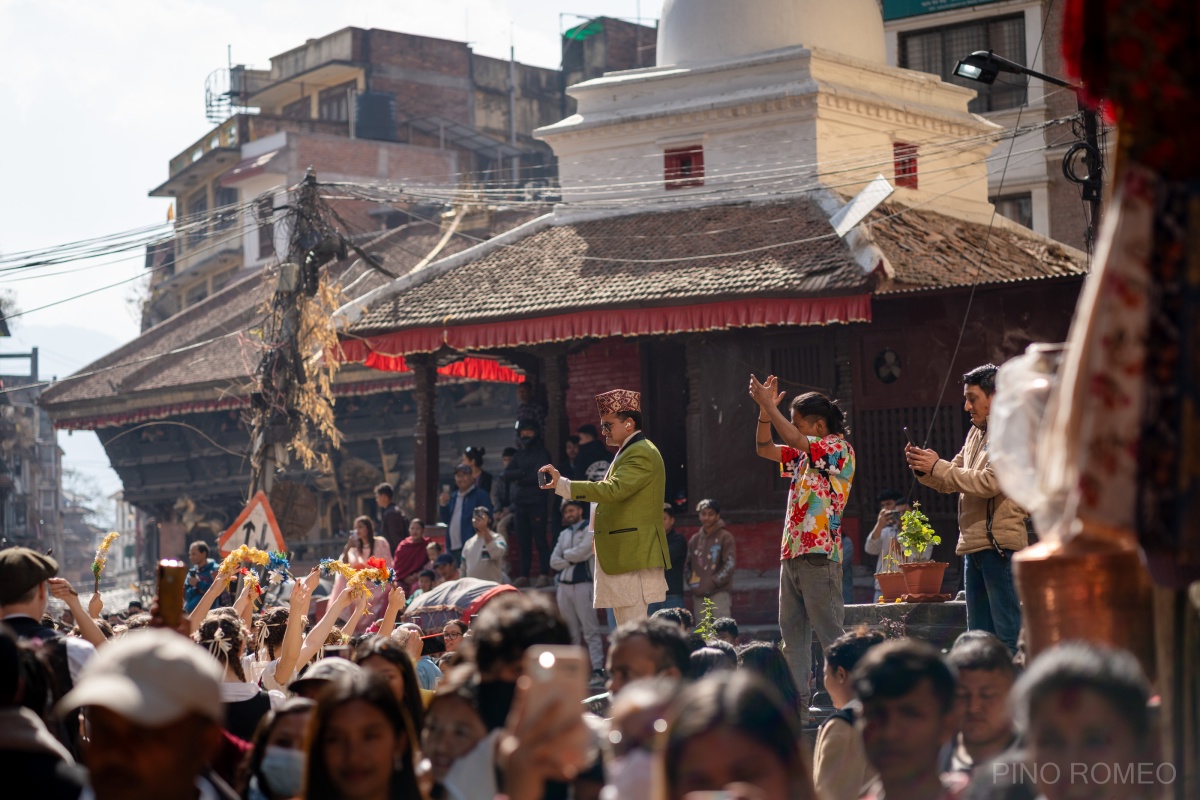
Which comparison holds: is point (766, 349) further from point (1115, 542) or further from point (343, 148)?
point (343, 148)

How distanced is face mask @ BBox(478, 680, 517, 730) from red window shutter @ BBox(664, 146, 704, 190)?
18.2m

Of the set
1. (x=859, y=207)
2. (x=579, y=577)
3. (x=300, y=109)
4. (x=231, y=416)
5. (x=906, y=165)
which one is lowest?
(x=579, y=577)

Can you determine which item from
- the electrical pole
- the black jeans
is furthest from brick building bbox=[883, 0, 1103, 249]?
the black jeans

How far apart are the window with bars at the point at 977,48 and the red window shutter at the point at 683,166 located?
8.14m

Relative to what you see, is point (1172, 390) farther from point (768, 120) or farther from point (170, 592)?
point (768, 120)

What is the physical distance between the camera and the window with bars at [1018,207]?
29688 mm

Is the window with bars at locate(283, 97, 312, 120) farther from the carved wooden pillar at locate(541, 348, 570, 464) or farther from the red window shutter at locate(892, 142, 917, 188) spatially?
the carved wooden pillar at locate(541, 348, 570, 464)

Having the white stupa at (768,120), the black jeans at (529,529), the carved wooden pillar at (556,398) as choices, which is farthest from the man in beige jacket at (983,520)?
the white stupa at (768,120)

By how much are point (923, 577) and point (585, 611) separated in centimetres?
509

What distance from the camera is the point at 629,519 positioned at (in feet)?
33.8

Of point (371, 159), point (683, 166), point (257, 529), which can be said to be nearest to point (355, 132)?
point (371, 159)

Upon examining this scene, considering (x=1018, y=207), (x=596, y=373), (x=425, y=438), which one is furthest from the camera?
(x=1018, y=207)

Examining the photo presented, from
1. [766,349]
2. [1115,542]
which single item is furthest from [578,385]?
[1115,542]

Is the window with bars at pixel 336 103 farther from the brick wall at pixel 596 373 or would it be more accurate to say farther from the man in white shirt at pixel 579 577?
the man in white shirt at pixel 579 577
